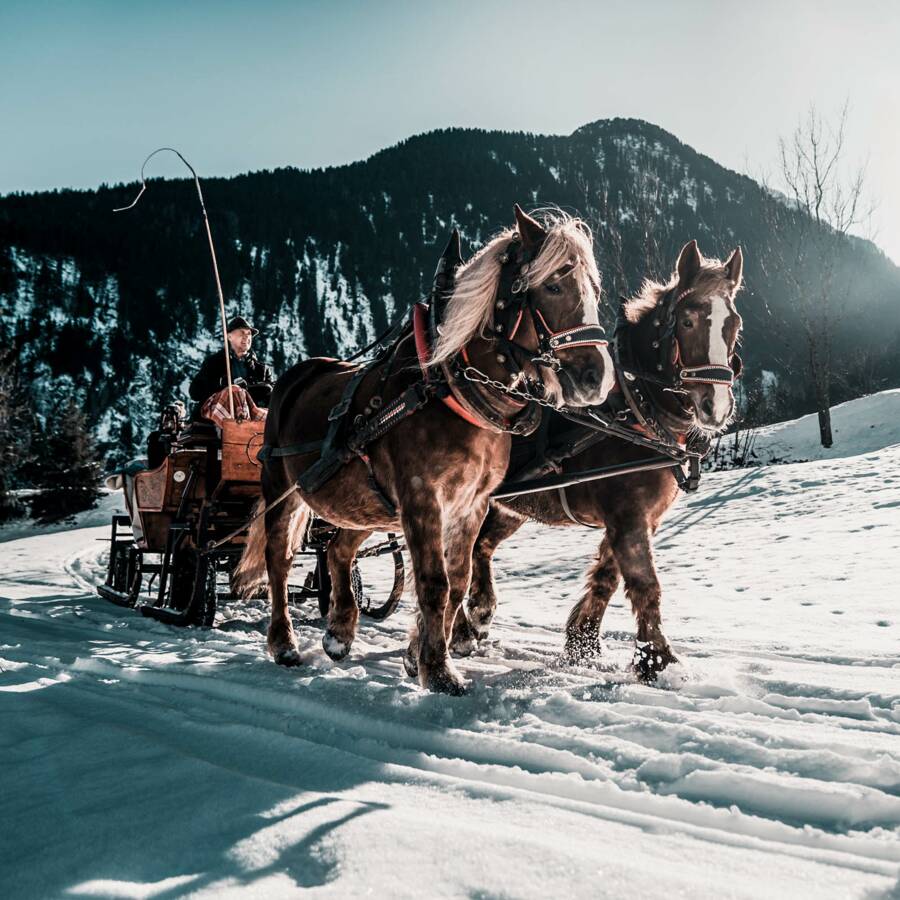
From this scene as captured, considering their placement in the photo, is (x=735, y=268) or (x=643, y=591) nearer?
(x=643, y=591)

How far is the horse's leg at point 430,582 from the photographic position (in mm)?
3367

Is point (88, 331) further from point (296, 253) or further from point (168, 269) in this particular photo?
point (296, 253)

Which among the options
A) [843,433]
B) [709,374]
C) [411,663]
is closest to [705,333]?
[709,374]

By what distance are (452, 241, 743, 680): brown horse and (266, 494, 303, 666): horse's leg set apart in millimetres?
1095

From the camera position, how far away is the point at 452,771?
2.38 m

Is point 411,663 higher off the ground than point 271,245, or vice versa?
point 271,245

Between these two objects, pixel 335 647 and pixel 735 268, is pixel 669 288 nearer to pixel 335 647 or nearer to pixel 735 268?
pixel 735 268

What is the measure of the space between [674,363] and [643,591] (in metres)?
1.27

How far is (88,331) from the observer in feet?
343

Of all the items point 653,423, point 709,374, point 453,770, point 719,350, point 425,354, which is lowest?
point 453,770

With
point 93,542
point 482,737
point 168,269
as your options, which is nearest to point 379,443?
point 482,737

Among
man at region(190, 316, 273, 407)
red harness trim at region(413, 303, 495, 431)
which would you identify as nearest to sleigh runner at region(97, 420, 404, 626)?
man at region(190, 316, 273, 407)

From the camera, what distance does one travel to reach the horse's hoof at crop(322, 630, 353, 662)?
446 cm

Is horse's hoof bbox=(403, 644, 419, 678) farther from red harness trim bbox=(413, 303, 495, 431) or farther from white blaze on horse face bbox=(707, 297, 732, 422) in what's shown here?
white blaze on horse face bbox=(707, 297, 732, 422)
